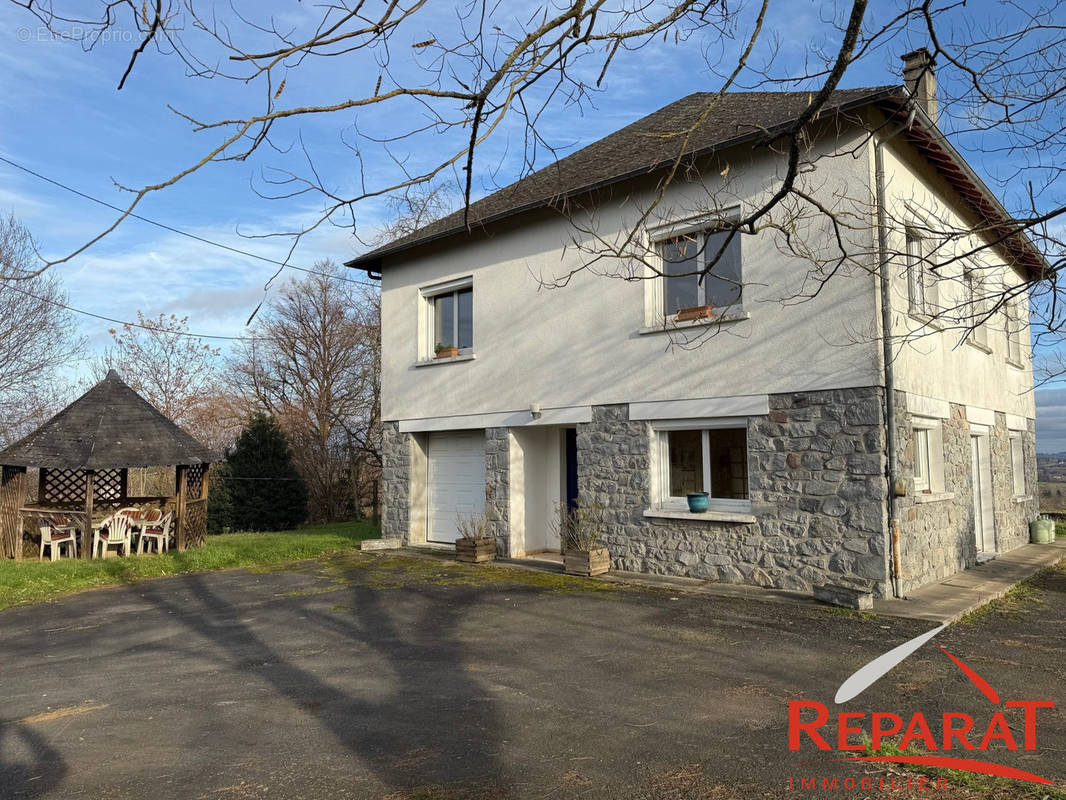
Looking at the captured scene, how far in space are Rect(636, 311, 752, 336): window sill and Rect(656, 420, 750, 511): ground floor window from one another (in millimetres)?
1275

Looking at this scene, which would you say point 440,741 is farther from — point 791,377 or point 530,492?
point 530,492

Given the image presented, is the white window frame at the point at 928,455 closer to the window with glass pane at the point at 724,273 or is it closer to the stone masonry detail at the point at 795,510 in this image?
the stone masonry detail at the point at 795,510

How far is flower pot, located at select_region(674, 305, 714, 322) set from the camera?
372 inches

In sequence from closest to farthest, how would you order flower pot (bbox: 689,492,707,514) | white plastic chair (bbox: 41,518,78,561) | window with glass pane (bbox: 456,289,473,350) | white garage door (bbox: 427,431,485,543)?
flower pot (bbox: 689,492,707,514) → white garage door (bbox: 427,431,485,543) → window with glass pane (bbox: 456,289,473,350) → white plastic chair (bbox: 41,518,78,561)

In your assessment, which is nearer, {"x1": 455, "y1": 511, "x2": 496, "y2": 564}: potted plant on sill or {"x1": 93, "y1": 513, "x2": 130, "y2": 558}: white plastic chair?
{"x1": 455, "y1": 511, "x2": 496, "y2": 564}: potted plant on sill

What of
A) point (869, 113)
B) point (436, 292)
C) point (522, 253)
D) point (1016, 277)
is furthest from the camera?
point (1016, 277)

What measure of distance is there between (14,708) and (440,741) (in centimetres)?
316

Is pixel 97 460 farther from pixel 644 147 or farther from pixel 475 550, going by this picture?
pixel 644 147

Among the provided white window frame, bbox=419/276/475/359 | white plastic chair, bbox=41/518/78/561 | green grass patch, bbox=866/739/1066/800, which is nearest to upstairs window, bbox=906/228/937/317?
green grass patch, bbox=866/739/1066/800

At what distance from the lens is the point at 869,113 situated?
8352mm

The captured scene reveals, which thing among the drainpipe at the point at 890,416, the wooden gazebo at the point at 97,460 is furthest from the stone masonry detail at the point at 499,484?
the wooden gazebo at the point at 97,460

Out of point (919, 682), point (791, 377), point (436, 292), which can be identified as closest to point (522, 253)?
point (436, 292)

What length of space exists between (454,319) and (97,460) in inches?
268

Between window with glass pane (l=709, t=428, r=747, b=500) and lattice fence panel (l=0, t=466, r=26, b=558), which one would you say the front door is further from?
lattice fence panel (l=0, t=466, r=26, b=558)
